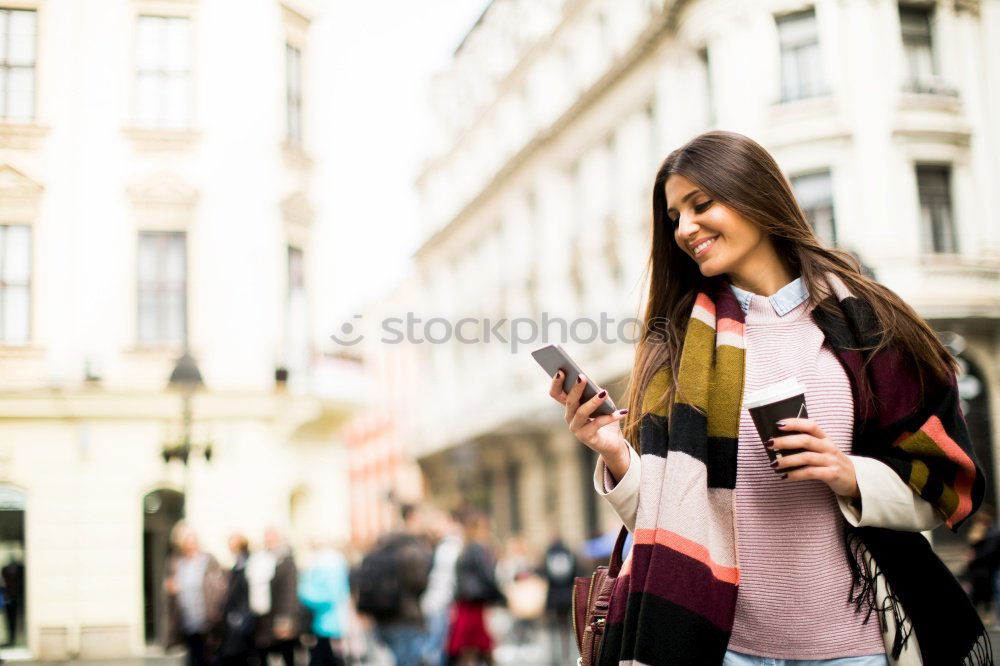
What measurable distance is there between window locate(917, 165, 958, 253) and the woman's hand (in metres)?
14.0

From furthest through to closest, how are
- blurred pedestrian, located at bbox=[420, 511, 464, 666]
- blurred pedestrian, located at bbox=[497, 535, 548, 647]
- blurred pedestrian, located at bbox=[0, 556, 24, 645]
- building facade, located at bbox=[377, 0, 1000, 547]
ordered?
building facade, located at bbox=[377, 0, 1000, 547] → blurred pedestrian, located at bbox=[497, 535, 548, 647] → blurred pedestrian, located at bbox=[420, 511, 464, 666] → blurred pedestrian, located at bbox=[0, 556, 24, 645]

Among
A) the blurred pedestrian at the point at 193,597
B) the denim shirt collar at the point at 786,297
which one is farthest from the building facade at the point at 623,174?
the blurred pedestrian at the point at 193,597

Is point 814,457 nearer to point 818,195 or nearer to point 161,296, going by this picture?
point 161,296

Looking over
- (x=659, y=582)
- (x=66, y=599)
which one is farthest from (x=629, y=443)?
(x=66, y=599)

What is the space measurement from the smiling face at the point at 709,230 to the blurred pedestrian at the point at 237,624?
8.28 metres

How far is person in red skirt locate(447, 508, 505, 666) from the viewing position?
10719 millimetres

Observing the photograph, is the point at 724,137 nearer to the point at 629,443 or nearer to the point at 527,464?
the point at 629,443

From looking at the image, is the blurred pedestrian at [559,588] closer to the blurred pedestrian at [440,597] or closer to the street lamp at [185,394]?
the blurred pedestrian at [440,597]

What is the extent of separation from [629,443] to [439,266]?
39.1 metres

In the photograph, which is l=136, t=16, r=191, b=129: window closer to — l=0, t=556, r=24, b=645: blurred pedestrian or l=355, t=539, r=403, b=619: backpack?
l=0, t=556, r=24, b=645: blurred pedestrian

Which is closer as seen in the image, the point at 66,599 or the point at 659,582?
the point at 659,582

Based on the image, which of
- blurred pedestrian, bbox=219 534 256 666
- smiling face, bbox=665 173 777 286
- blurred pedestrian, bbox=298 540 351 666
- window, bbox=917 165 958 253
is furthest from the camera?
window, bbox=917 165 958 253

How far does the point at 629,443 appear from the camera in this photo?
2.70m

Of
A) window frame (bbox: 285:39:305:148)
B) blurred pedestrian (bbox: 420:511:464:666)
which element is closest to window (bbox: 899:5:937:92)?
blurred pedestrian (bbox: 420:511:464:666)
